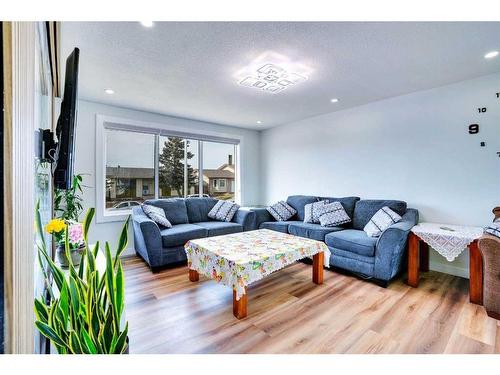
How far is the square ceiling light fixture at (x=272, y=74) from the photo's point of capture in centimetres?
226

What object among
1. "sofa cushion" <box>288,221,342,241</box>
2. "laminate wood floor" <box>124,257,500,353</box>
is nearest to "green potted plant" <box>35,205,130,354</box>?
"laminate wood floor" <box>124,257,500,353</box>

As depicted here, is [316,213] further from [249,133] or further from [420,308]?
[249,133]

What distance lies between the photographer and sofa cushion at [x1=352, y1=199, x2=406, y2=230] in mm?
3137

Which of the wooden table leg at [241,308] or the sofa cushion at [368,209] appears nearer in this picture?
the wooden table leg at [241,308]

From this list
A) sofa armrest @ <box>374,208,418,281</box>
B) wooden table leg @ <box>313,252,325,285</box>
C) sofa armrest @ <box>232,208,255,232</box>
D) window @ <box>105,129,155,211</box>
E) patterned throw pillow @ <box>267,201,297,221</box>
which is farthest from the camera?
patterned throw pillow @ <box>267,201,297,221</box>

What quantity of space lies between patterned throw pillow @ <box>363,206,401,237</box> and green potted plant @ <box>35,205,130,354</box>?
2.79 meters

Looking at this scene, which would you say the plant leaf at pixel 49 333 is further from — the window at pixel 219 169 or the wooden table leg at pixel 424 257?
the window at pixel 219 169

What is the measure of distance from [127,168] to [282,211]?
2.66 m

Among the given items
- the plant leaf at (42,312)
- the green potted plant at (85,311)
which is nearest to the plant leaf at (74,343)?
the green potted plant at (85,311)

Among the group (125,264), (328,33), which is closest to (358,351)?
(328,33)

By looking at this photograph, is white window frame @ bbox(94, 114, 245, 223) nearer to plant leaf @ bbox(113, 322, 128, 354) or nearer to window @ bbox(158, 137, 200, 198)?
window @ bbox(158, 137, 200, 198)

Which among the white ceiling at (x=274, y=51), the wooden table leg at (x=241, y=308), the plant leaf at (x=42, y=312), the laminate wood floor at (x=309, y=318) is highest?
the white ceiling at (x=274, y=51)

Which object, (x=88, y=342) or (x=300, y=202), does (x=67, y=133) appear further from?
(x=300, y=202)

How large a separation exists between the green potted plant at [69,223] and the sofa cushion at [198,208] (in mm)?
1513
